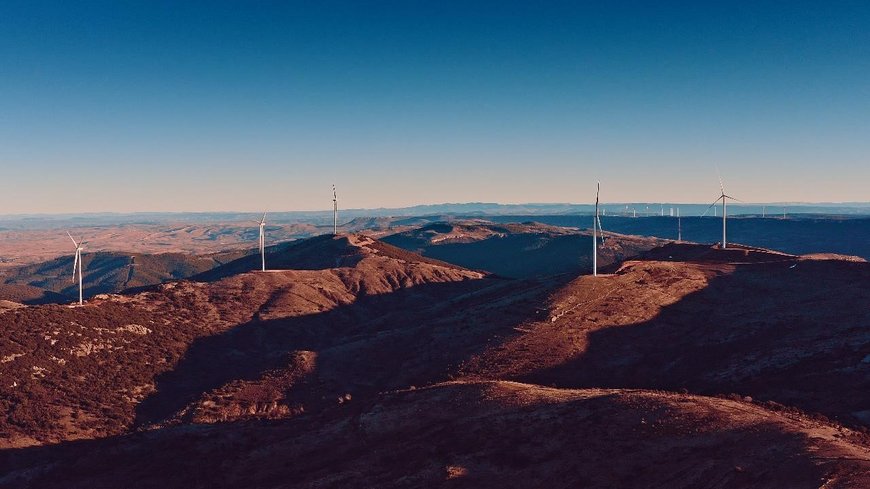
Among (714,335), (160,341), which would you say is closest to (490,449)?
(714,335)

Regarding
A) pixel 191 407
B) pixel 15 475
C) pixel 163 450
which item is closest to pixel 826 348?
pixel 163 450

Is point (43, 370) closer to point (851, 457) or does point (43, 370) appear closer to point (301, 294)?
point (301, 294)

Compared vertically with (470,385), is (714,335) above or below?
above

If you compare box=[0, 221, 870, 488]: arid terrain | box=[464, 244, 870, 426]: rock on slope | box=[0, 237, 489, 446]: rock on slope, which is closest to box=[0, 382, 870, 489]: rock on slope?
box=[0, 221, 870, 488]: arid terrain

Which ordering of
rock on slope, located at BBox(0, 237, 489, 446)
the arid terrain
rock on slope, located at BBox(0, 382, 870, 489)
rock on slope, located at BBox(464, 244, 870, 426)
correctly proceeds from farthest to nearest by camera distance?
1. rock on slope, located at BBox(0, 237, 489, 446)
2. rock on slope, located at BBox(464, 244, 870, 426)
3. the arid terrain
4. rock on slope, located at BBox(0, 382, 870, 489)

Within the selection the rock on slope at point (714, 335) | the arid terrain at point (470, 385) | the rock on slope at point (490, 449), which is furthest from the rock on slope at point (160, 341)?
the rock on slope at point (714, 335)

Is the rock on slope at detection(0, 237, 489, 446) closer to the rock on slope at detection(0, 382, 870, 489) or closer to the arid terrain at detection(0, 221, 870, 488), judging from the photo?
the arid terrain at detection(0, 221, 870, 488)

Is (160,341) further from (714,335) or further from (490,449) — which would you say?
(714,335)

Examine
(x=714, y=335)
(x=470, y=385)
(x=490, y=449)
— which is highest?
(x=714, y=335)
